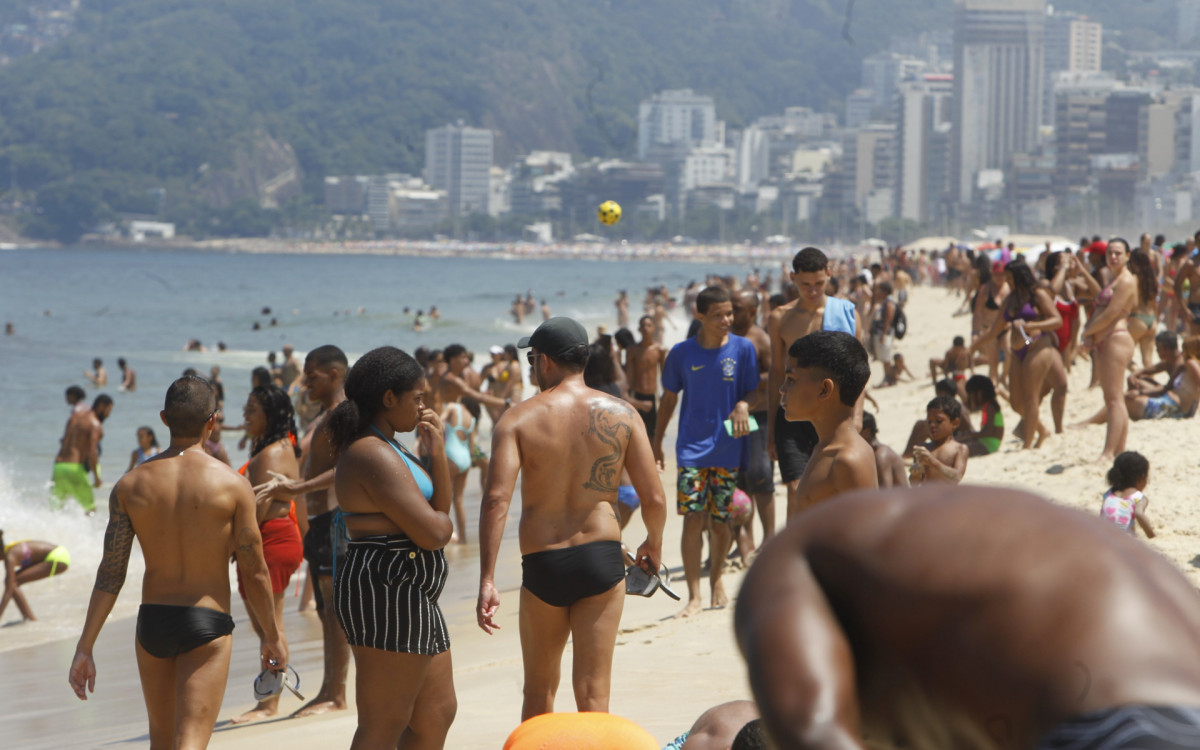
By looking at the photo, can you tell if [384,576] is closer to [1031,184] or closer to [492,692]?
[492,692]

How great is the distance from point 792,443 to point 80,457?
363 inches

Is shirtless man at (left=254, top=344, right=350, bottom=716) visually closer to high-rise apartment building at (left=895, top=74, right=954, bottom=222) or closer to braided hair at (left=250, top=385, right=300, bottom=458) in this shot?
braided hair at (left=250, top=385, right=300, bottom=458)

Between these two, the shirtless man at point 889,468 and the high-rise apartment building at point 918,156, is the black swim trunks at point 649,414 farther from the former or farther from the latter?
the high-rise apartment building at point 918,156

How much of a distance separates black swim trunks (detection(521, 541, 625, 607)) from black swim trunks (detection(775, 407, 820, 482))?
7.45 ft

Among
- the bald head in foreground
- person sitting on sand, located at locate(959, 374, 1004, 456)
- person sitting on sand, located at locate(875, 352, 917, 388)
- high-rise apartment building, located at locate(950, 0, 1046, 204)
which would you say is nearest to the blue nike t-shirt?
person sitting on sand, located at locate(959, 374, 1004, 456)

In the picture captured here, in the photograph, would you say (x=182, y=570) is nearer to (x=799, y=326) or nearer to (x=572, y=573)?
(x=572, y=573)

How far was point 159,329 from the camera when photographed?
176 feet

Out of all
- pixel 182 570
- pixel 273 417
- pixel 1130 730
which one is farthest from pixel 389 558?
pixel 1130 730

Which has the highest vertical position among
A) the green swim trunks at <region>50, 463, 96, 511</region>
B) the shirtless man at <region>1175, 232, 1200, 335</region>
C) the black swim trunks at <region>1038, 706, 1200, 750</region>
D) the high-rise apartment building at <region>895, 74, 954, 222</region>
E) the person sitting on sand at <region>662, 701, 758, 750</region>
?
the high-rise apartment building at <region>895, 74, 954, 222</region>

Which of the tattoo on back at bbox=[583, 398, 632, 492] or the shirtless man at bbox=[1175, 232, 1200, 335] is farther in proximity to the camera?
the shirtless man at bbox=[1175, 232, 1200, 335]

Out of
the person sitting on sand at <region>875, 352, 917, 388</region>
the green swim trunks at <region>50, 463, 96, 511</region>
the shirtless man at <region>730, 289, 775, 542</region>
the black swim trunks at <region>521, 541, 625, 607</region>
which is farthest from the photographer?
the person sitting on sand at <region>875, 352, 917, 388</region>

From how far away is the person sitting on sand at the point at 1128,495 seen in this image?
Result: 6.25m

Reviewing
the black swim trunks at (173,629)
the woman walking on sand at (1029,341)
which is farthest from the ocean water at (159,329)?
the black swim trunks at (173,629)

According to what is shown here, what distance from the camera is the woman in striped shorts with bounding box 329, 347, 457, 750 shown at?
142 inches
